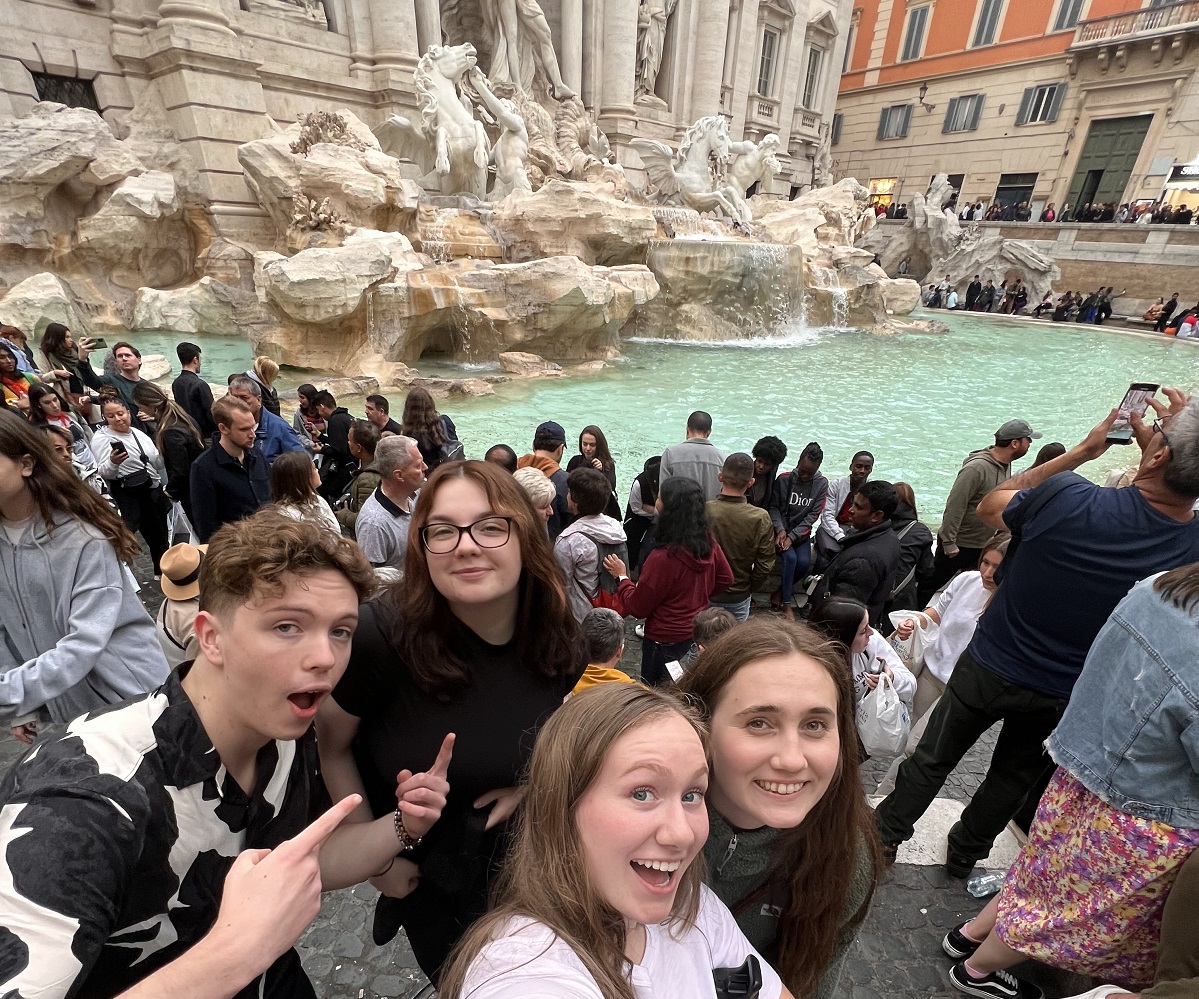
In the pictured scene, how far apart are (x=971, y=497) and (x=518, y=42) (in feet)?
61.2

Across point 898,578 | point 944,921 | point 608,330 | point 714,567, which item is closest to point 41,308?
point 608,330

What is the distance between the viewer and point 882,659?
2.28m

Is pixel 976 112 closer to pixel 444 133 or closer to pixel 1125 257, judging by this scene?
pixel 1125 257

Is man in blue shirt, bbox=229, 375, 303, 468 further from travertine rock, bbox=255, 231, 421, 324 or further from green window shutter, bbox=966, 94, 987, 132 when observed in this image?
green window shutter, bbox=966, 94, 987, 132

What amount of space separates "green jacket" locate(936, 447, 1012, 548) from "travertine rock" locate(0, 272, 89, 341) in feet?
37.3

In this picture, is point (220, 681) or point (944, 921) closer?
point (220, 681)

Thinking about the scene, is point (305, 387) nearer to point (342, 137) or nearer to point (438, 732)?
point (438, 732)

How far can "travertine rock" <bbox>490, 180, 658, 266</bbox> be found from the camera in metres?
11.8

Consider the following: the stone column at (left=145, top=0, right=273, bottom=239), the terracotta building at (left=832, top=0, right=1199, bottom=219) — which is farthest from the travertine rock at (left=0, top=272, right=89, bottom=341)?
the terracotta building at (left=832, top=0, right=1199, bottom=219)

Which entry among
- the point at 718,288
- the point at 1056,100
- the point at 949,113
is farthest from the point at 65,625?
the point at 949,113

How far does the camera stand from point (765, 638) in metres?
1.22

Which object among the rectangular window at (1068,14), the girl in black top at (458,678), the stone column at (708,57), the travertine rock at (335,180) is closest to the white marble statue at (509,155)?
the travertine rock at (335,180)

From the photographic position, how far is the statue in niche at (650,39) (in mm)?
19484

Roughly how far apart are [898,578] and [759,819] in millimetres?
2557
